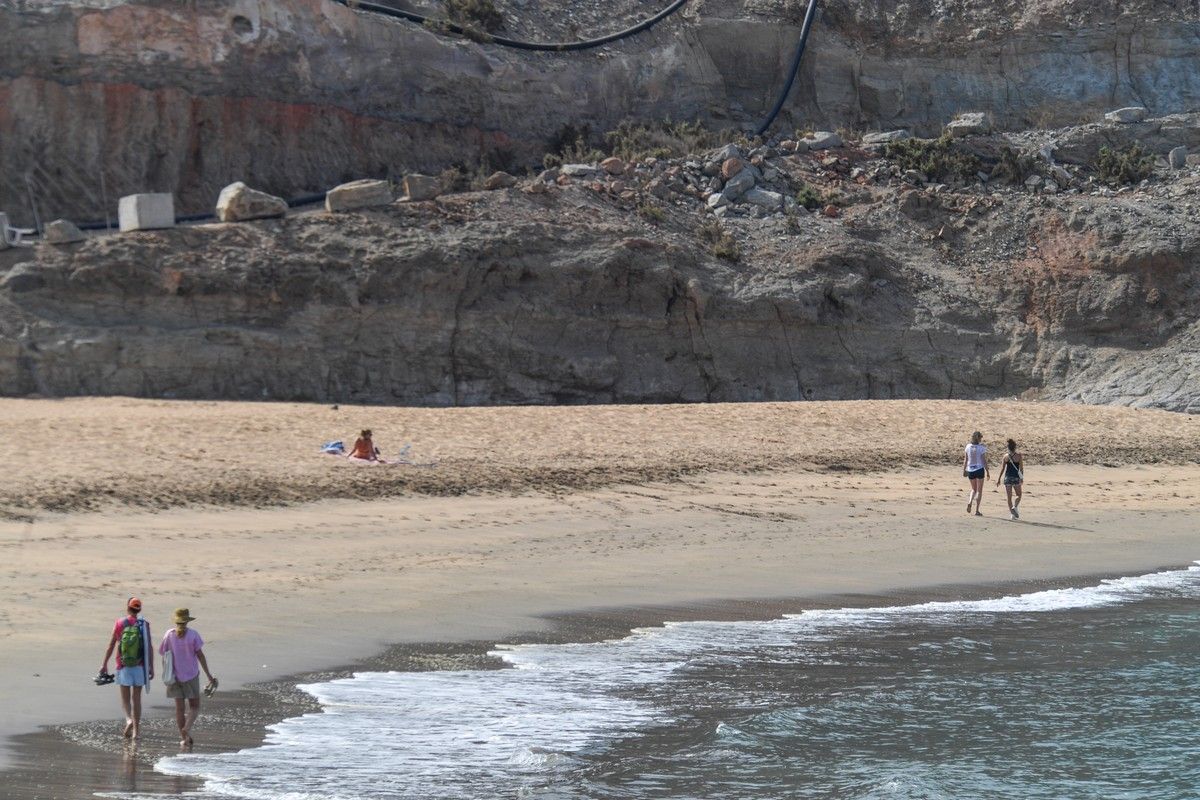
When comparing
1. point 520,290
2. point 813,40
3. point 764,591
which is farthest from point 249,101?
point 764,591

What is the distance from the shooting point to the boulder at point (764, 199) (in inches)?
1112

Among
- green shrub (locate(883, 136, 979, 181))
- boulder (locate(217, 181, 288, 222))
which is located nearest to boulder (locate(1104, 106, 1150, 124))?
green shrub (locate(883, 136, 979, 181))

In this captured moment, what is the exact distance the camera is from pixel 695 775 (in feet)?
27.1

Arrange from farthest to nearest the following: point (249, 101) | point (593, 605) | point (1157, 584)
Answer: point (249, 101), point (1157, 584), point (593, 605)

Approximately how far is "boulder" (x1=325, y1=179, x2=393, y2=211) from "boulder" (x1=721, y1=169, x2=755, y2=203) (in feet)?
22.7

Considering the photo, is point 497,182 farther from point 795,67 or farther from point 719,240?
point 795,67

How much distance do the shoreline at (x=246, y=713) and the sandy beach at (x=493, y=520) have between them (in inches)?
4.0

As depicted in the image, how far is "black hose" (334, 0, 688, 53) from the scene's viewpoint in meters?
30.2

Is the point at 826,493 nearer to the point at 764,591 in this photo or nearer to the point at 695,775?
the point at 764,591

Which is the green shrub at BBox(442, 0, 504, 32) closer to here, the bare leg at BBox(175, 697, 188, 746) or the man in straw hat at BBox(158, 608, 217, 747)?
the man in straw hat at BBox(158, 608, 217, 747)

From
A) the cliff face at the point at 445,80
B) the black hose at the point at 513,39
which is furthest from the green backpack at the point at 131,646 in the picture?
the black hose at the point at 513,39

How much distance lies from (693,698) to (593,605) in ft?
7.79

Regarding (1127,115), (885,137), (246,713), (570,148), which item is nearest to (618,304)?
(570,148)

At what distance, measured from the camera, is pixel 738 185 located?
93.1ft
